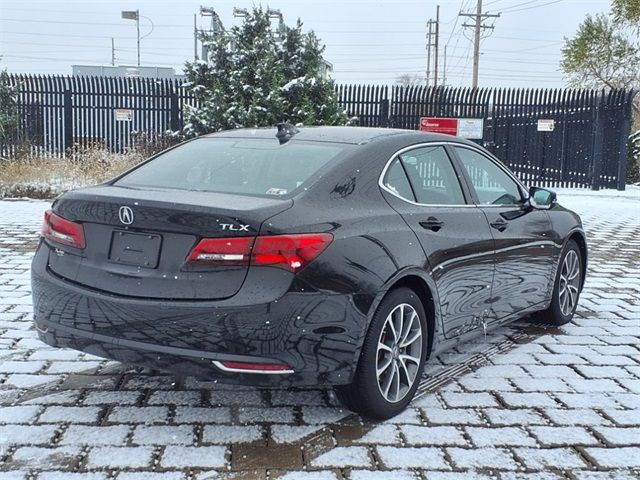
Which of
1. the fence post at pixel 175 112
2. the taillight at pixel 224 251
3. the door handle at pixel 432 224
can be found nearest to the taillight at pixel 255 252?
the taillight at pixel 224 251

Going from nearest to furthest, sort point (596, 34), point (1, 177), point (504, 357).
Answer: point (504, 357), point (1, 177), point (596, 34)

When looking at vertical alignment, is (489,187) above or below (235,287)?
above

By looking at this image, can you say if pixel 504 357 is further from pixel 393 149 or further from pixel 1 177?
pixel 1 177

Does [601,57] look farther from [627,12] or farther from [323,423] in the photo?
[323,423]

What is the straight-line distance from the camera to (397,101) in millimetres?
18062

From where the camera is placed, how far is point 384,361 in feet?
12.2

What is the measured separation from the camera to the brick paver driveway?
3.19 m

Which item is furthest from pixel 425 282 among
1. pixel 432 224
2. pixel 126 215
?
pixel 126 215

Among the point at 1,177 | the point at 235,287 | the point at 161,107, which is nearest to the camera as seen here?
the point at 235,287

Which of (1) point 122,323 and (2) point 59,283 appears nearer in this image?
(1) point 122,323

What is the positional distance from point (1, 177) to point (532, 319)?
11.2 meters

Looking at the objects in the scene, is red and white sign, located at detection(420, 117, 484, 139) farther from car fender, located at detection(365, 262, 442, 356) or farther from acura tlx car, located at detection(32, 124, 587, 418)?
car fender, located at detection(365, 262, 442, 356)

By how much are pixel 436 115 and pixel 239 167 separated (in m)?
14.8

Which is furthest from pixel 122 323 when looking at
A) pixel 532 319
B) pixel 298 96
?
pixel 298 96
